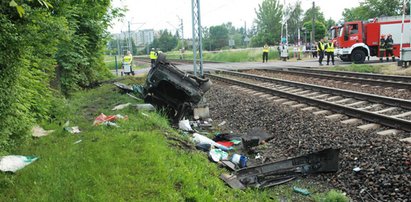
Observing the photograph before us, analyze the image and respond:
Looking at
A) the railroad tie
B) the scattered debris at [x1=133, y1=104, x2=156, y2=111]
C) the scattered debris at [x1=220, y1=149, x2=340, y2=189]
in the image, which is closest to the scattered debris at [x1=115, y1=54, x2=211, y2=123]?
the scattered debris at [x1=133, y1=104, x2=156, y2=111]

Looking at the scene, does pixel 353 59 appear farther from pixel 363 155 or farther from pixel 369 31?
pixel 363 155

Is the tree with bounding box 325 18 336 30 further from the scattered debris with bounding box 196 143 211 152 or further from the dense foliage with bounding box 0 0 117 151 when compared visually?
the scattered debris with bounding box 196 143 211 152

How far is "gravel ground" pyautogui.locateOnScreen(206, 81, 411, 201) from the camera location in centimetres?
487

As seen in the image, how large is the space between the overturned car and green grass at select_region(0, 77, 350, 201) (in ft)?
7.23

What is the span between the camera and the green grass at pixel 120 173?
418 cm

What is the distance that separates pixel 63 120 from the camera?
338 inches

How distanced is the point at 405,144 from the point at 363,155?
2.52 feet

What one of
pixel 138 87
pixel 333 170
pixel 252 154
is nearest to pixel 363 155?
pixel 333 170

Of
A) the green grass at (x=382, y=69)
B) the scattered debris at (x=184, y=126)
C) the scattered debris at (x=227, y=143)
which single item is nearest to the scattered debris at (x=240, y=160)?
the scattered debris at (x=227, y=143)

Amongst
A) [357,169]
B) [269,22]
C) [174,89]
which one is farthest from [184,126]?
[269,22]

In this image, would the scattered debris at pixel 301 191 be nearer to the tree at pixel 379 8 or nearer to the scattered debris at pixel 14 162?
the scattered debris at pixel 14 162

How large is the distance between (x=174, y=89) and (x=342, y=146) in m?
4.59

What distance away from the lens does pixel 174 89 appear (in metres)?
9.46

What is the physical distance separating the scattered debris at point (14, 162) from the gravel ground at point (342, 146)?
4.04 meters
